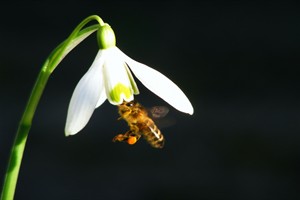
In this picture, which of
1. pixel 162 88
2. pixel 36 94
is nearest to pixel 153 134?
pixel 162 88

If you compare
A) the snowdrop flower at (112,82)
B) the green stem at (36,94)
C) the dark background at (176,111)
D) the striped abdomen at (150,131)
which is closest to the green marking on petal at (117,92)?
the snowdrop flower at (112,82)

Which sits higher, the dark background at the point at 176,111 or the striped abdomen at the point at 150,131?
the dark background at the point at 176,111

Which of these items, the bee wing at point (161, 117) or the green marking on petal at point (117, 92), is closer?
the green marking on petal at point (117, 92)

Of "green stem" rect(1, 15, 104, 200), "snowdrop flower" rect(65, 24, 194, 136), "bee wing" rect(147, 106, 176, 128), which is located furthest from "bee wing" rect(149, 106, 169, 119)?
"green stem" rect(1, 15, 104, 200)

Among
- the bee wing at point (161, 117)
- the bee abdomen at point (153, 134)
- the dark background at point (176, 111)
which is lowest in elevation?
the bee abdomen at point (153, 134)

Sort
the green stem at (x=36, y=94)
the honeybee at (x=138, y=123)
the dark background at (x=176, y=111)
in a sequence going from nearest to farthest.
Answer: the green stem at (x=36, y=94) → the honeybee at (x=138, y=123) → the dark background at (x=176, y=111)

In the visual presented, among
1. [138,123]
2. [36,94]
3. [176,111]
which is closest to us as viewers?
[36,94]

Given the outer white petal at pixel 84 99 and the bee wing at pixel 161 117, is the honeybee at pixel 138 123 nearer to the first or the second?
the bee wing at pixel 161 117

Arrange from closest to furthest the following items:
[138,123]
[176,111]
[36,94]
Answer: [36,94]
[138,123]
[176,111]

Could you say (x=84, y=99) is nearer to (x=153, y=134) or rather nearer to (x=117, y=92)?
(x=117, y=92)

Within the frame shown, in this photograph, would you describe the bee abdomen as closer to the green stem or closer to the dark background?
the green stem

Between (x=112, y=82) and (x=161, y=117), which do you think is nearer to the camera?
(x=112, y=82)
